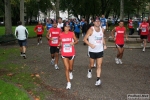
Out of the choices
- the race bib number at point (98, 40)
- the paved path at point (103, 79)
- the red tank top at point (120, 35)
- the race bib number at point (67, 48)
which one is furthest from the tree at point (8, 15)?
A: the race bib number at point (98, 40)

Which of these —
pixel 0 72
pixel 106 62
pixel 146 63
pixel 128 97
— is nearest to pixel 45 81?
pixel 0 72

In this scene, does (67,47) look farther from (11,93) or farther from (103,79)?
(11,93)

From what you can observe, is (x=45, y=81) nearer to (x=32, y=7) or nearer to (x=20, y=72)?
(x=20, y=72)

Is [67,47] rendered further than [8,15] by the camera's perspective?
No

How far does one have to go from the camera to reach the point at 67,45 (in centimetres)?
757

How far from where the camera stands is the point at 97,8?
51.2m

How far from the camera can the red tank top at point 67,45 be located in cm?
750

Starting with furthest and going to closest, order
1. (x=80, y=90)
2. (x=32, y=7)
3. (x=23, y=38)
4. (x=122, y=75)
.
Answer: (x=32, y=7) → (x=23, y=38) → (x=122, y=75) → (x=80, y=90)

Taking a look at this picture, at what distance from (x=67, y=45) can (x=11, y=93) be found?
2.12 metres

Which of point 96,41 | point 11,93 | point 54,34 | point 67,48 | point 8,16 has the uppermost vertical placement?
point 8,16

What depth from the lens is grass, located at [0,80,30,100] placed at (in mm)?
6391

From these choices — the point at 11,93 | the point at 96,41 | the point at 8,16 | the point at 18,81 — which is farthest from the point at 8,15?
the point at 11,93

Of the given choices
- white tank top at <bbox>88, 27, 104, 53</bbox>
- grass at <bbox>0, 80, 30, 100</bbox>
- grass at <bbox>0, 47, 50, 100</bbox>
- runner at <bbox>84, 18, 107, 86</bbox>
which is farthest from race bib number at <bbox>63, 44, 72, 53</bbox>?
grass at <bbox>0, 80, 30, 100</bbox>

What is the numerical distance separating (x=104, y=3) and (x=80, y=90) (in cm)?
4331
